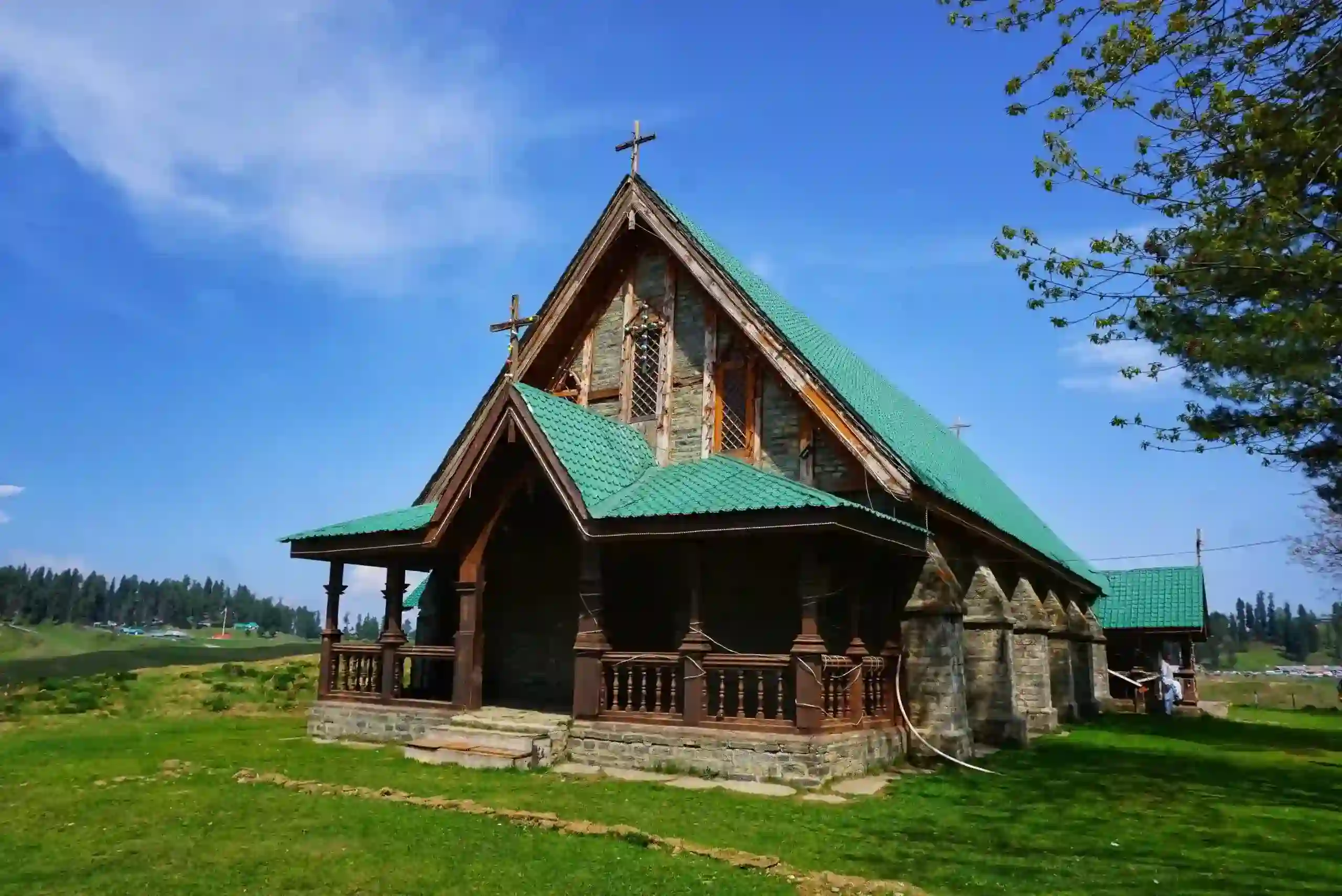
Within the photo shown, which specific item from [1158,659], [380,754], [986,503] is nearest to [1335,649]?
[1158,659]

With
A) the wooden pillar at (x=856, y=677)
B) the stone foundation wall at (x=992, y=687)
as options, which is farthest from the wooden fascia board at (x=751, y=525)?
the stone foundation wall at (x=992, y=687)

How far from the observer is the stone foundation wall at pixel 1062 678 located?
972 inches

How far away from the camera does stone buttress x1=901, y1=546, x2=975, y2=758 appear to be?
15.3 metres

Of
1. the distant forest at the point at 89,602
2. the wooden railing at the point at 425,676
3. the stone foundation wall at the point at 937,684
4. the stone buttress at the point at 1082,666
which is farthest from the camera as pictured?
the distant forest at the point at 89,602

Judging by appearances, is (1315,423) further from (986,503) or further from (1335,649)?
(1335,649)

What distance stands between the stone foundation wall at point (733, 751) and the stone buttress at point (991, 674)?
→ 3.59m

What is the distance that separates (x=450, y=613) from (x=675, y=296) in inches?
336

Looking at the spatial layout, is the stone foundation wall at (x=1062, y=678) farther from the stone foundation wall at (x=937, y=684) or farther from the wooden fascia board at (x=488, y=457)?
the wooden fascia board at (x=488, y=457)

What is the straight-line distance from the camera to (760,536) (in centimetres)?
1370

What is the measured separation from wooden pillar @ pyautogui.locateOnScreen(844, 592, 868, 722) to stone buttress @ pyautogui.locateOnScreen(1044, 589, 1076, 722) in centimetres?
1136

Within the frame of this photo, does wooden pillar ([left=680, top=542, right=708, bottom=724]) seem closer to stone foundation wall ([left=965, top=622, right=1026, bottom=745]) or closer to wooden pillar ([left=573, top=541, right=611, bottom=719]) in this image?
wooden pillar ([left=573, top=541, right=611, bottom=719])

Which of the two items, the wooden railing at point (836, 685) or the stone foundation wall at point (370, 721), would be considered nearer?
the wooden railing at point (836, 685)

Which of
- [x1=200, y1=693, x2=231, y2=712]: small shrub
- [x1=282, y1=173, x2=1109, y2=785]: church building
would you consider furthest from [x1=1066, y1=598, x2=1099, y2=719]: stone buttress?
[x1=200, y1=693, x2=231, y2=712]: small shrub

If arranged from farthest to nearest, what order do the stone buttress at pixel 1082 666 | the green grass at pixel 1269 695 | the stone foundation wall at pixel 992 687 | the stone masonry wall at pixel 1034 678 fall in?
the green grass at pixel 1269 695, the stone buttress at pixel 1082 666, the stone masonry wall at pixel 1034 678, the stone foundation wall at pixel 992 687
